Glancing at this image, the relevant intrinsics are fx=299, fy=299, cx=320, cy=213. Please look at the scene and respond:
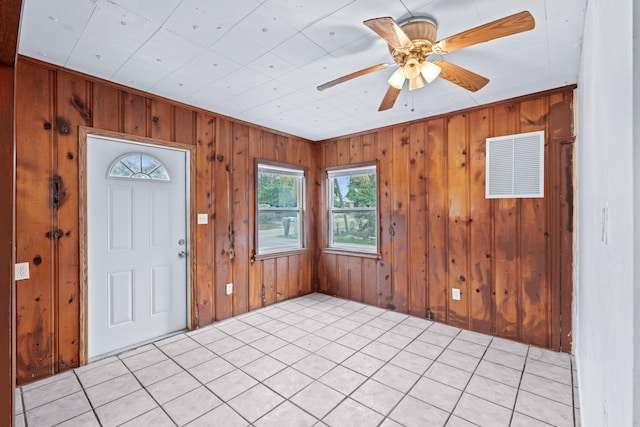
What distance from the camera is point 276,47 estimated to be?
214 cm

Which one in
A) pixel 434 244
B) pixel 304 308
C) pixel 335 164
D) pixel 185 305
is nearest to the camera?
pixel 185 305

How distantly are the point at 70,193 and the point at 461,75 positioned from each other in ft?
10.5

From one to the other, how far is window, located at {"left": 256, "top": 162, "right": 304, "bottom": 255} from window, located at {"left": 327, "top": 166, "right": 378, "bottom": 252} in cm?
53

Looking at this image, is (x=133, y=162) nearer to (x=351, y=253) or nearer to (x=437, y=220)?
(x=351, y=253)

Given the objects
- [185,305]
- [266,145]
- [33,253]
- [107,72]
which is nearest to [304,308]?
[185,305]

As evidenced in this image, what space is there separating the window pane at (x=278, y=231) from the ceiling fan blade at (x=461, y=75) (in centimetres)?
288

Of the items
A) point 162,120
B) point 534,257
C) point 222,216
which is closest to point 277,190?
point 222,216

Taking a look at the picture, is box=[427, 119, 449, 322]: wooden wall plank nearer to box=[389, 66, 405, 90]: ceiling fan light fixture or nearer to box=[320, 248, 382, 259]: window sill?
box=[320, 248, 382, 259]: window sill

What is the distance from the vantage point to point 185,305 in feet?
11.0

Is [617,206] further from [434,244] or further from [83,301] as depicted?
[83,301]

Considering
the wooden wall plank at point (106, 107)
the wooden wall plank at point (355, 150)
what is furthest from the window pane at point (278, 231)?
the wooden wall plank at point (106, 107)

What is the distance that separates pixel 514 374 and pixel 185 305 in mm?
3250

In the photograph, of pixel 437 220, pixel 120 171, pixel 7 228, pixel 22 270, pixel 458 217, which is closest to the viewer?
pixel 7 228

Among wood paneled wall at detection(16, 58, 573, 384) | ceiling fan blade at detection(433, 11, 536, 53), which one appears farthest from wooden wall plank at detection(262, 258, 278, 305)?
ceiling fan blade at detection(433, 11, 536, 53)
